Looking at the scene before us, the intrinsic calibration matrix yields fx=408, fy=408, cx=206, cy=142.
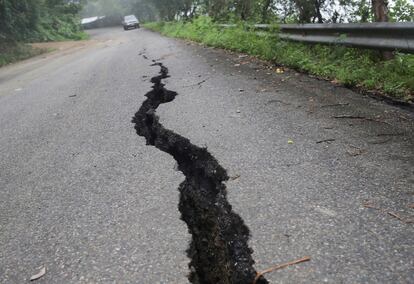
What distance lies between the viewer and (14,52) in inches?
587

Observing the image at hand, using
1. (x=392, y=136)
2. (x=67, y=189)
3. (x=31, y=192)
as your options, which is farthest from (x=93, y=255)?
(x=392, y=136)

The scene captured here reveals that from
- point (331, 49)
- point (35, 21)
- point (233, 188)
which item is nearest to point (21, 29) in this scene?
point (35, 21)

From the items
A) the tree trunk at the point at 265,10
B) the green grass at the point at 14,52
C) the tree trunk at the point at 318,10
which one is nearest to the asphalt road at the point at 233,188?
the tree trunk at the point at 318,10

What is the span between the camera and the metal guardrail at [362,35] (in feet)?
12.0

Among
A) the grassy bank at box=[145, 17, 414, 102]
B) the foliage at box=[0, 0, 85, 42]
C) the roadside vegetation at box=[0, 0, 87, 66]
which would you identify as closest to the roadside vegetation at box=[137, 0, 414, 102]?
the grassy bank at box=[145, 17, 414, 102]

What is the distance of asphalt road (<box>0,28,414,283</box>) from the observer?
1567mm

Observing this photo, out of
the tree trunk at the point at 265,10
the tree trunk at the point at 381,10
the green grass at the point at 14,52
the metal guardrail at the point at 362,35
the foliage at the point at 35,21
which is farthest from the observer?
the foliage at the point at 35,21

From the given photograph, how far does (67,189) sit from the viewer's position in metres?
2.37

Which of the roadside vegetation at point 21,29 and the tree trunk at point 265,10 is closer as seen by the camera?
the tree trunk at point 265,10

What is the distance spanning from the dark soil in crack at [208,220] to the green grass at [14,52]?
1242cm

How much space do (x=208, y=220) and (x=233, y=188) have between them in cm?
25

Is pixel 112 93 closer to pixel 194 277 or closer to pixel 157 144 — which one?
pixel 157 144

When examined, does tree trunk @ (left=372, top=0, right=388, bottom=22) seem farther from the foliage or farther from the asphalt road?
the foliage

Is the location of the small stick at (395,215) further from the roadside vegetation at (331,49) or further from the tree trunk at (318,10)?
the tree trunk at (318,10)
